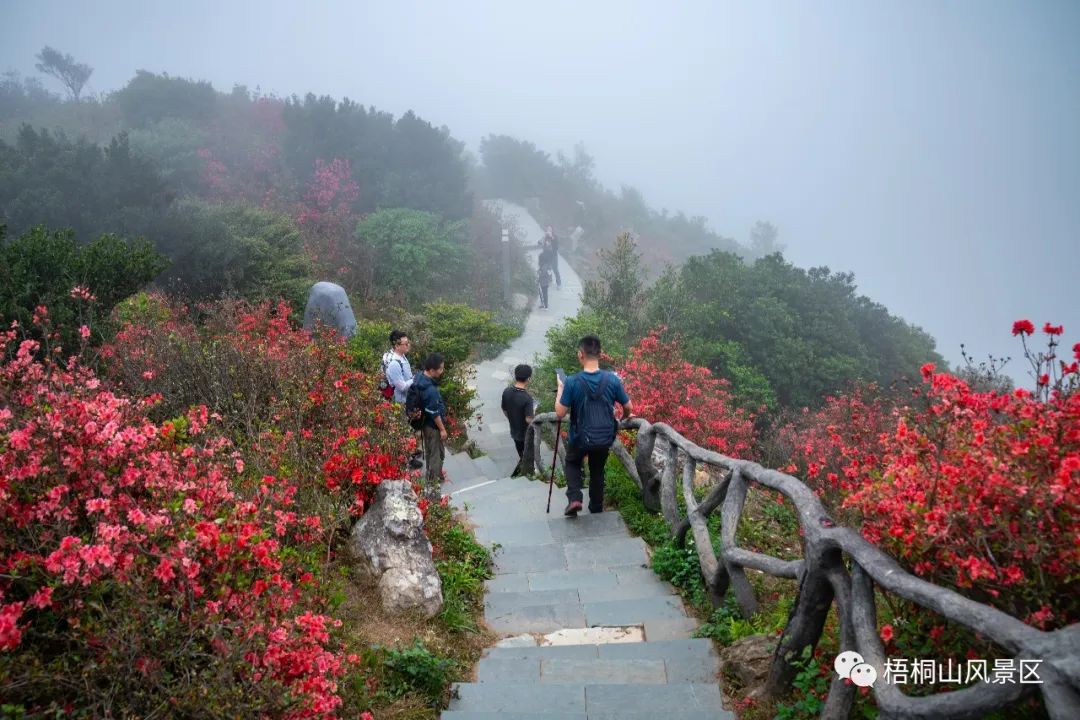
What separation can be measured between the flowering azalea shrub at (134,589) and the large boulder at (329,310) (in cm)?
965

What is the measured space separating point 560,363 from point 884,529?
13.1 meters

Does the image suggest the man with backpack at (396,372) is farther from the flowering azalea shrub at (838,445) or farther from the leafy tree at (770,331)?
the leafy tree at (770,331)

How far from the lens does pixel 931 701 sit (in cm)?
228

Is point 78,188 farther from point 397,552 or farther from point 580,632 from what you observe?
point 580,632

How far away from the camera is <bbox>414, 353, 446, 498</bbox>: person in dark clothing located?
25.5ft

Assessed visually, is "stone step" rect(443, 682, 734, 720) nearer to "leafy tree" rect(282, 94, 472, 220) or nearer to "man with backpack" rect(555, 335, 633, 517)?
"man with backpack" rect(555, 335, 633, 517)

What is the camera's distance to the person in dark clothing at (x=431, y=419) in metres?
7.78

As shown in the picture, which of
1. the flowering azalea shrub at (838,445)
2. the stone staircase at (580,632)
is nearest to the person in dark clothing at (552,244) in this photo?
the flowering azalea shrub at (838,445)

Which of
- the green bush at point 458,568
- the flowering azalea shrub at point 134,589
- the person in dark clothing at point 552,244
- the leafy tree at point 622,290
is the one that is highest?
the person in dark clothing at point 552,244

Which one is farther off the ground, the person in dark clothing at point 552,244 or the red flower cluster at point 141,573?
the person in dark clothing at point 552,244

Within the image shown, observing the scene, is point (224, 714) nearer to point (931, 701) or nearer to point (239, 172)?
point (931, 701)

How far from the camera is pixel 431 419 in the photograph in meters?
7.93

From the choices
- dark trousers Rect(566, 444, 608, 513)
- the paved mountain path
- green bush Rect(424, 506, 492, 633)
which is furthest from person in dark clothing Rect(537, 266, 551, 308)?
green bush Rect(424, 506, 492, 633)

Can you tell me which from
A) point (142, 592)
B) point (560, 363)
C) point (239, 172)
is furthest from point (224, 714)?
point (239, 172)
